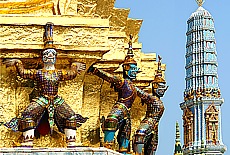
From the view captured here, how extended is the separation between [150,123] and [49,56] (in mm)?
2958

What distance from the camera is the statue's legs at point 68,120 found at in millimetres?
11492

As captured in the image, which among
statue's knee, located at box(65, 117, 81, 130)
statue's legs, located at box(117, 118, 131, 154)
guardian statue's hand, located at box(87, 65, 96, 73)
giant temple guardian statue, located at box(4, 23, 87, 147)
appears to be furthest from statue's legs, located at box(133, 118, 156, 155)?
statue's knee, located at box(65, 117, 81, 130)

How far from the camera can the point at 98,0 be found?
16.2m

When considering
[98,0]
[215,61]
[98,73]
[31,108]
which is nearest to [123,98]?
[98,73]

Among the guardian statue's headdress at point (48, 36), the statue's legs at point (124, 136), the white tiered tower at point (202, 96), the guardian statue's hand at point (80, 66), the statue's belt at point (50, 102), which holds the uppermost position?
the white tiered tower at point (202, 96)

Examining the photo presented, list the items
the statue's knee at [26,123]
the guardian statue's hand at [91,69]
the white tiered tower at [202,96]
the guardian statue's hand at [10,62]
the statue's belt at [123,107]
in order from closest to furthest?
1. the statue's knee at [26,123]
2. the guardian statue's hand at [10,62]
3. the statue's belt at [123,107]
4. the guardian statue's hand at [91,69]
5. the white tiered tower at [202,96]

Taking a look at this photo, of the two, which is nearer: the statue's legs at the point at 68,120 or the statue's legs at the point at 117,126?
the statue's legs at the point at 68,120

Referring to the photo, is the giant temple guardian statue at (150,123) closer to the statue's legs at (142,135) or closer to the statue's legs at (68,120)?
the statue's legs at (142,135)

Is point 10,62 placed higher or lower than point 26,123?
higher

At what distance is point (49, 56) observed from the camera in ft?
38.1

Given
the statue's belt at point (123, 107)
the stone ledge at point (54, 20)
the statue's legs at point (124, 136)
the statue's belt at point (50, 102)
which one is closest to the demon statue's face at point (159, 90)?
the statue's legs at point (124, 136)

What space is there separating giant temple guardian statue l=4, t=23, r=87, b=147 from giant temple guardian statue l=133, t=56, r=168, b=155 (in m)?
2.03

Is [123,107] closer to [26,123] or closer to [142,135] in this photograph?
[142,135]

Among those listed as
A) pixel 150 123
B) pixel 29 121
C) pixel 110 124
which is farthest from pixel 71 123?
pixel 150 123
